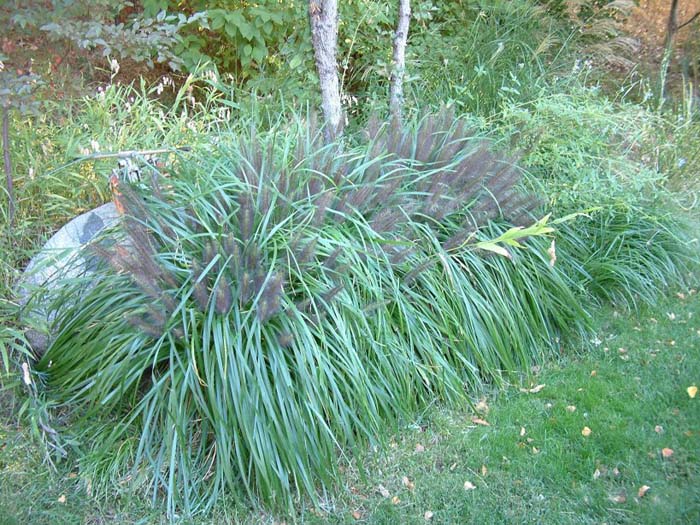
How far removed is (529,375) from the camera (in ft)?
13.5

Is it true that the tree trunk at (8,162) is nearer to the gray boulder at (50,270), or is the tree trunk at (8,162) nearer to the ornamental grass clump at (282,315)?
the gray boulder at (50,270)

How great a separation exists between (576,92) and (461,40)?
1509 mm

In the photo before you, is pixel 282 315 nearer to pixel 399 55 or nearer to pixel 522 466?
pixel 522 466

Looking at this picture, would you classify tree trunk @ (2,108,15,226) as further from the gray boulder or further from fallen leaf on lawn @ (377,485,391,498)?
fallen leaf on lawn @ (377,485,391,498)

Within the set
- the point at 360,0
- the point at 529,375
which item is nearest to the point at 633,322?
the point at 529,375

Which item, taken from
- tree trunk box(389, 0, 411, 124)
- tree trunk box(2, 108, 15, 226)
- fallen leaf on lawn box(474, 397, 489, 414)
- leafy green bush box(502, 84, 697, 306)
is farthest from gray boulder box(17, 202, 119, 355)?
leafy green bush box(502, 84, 697, 306)

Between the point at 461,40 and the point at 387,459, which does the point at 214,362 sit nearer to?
the point at 387,459

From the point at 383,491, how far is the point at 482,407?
3.16 ft

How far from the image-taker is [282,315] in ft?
10.8

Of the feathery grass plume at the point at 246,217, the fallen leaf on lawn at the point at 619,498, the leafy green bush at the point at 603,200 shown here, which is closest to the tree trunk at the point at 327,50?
the feathery grass plume at the point at 246,217

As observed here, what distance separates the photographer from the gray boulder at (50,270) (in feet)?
12.0

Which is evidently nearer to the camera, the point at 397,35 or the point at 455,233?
the point at 455,233

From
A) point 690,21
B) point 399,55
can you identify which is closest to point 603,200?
point 399,55

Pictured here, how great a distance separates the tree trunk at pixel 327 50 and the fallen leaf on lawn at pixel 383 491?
2.39 m
